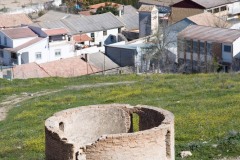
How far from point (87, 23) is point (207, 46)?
685 inches

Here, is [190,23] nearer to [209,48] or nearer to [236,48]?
[209,48]

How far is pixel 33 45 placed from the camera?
54594mm

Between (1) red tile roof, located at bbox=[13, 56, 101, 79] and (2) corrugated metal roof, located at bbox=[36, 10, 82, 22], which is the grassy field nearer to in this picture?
(1) red tile roof, located at bbox=[13, 56, 101, 79]

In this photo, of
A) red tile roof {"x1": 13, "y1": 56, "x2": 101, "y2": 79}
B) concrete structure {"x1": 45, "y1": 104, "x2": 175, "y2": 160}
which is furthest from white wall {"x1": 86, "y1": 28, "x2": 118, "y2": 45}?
concrete structure {"x1": 45, "y1": 104, "x2": 175, "y2": 160}

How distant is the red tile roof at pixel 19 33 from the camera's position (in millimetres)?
55822

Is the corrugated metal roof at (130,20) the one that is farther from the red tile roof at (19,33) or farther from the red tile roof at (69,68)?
the red tile roof at (69,68)

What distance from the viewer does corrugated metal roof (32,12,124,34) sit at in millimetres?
62094

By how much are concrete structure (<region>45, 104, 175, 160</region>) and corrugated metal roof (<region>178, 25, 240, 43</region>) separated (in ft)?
96.4

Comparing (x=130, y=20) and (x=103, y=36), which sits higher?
(x=130, y=20)

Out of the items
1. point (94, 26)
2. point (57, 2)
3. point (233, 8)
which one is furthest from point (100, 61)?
point (57, 2)

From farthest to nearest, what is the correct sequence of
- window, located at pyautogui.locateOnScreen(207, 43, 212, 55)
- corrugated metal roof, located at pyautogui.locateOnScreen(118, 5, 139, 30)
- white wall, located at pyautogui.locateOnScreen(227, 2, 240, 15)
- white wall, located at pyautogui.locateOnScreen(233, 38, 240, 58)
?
1. white wall, located at pyautogui.locateOnScreen(227, 2, 240, 15)
2. corrugated metal roof, located at pyautogui.locateOnScreen(118, 5, 139, 30)
3. window, located at pyautogui.locateOnScreen(207, 43, 212, 55)
4. white wall, located at pyautogui.locateOnScreen(233, 38, 240, 58)

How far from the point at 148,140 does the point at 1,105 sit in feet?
65.8

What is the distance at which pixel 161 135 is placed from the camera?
17.8 meters

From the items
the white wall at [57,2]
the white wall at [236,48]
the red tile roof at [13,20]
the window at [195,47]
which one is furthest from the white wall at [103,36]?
the white wall at [57,2]
